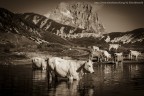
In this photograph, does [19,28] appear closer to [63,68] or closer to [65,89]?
[63,68]

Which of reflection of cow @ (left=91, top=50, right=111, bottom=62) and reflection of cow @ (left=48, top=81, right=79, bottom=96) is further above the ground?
reflection of cow @ (left=91, top=50, right=111, bottom=62)

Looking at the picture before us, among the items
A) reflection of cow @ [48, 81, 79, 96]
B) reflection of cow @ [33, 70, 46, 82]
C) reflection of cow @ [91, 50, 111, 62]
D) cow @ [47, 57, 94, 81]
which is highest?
reflection of cow @ [91, 50, 111, 62]

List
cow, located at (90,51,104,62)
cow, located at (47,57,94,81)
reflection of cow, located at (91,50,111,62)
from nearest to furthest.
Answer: cow, located at (47,57,94,81) < cow, located at (90,51,104,62) < reflection of cow, located at (91,50,111,62)

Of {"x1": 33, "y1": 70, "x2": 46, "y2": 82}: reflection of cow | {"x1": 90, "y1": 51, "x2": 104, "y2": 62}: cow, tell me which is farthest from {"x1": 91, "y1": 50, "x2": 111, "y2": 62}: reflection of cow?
{"x1": 33, "y1": 70, "x2": 46, "y2": 82}: reflection of cow

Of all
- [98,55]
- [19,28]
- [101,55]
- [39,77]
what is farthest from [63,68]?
[19,28]

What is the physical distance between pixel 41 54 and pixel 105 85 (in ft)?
72.2

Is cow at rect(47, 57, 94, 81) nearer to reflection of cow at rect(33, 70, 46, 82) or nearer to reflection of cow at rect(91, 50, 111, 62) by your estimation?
reflection of cow at rect(33, 70, 46, 82)

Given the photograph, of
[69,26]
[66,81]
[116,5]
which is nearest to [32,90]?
[66,81]

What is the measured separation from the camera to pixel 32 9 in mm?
38219

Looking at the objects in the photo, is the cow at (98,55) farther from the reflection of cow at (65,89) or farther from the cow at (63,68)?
the reflection of cow at (65,89)

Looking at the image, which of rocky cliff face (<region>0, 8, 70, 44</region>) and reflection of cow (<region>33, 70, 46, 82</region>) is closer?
reflection of cow (<region>33, 70, 46, 82</region>)

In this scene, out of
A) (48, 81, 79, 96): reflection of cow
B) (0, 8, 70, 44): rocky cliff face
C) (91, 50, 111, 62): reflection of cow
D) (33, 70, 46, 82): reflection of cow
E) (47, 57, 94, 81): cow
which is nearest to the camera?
(48, 81, 79, 96): reflection of cow

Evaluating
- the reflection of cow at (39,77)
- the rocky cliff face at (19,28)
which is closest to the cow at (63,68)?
the reflection of cow at (39,77)

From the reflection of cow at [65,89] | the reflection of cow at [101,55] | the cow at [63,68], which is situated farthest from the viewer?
the reflection of cow at [101,55]
